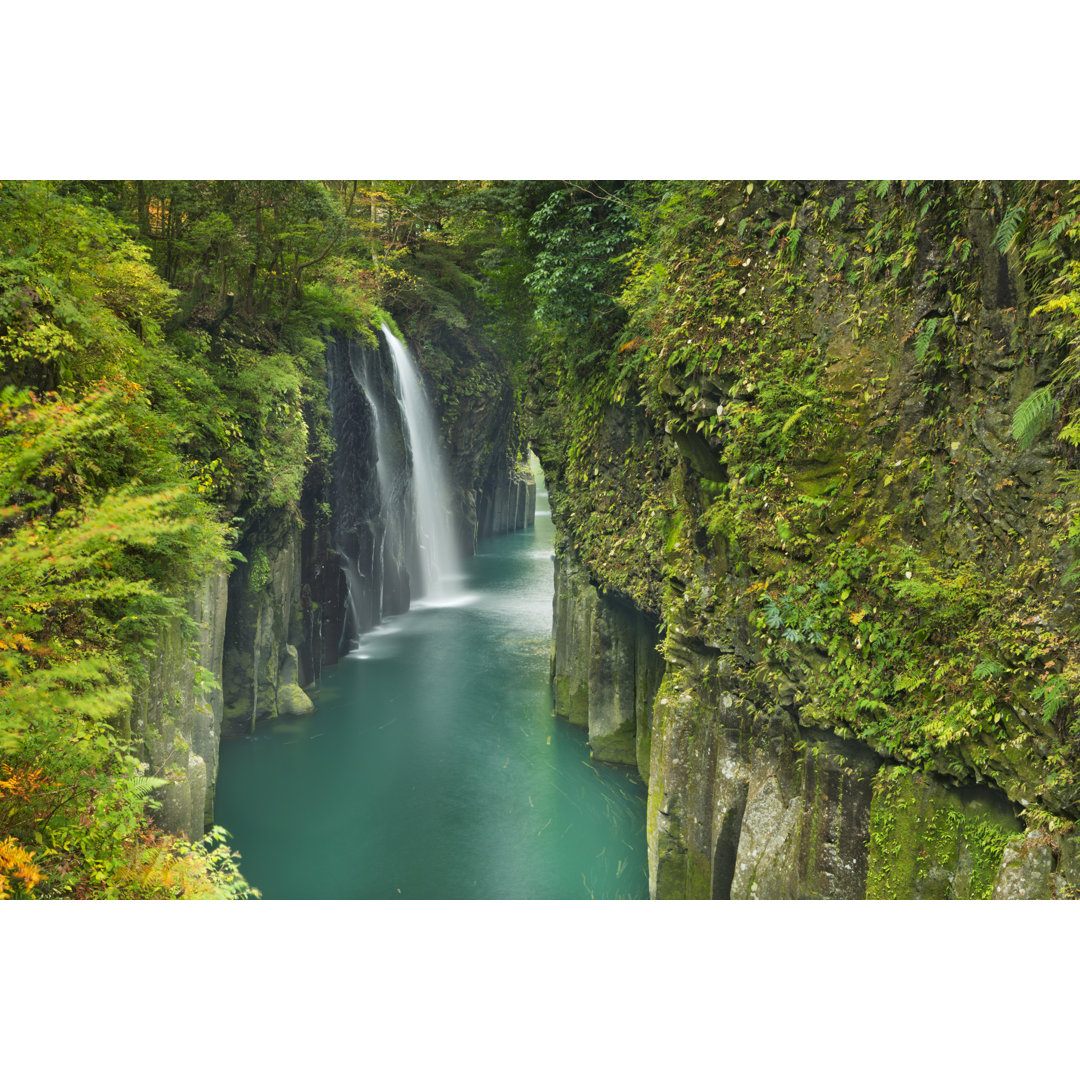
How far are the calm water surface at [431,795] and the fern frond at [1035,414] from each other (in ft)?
25.3

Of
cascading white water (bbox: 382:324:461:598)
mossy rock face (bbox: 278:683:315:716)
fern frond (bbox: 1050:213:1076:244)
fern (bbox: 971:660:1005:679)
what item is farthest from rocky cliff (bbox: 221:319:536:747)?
fern frond (bbox: 1050:213:1076:244)

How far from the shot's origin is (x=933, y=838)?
5.34 metres

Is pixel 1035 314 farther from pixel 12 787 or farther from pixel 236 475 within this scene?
pixel 236 475

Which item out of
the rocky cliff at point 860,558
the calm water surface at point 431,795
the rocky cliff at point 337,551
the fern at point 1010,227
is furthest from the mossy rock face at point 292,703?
the fern at point 1010,227

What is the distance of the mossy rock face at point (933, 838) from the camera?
199 inches

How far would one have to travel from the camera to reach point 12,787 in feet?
15.6

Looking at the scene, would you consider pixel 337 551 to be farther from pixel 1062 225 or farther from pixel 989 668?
pixel 1062 225

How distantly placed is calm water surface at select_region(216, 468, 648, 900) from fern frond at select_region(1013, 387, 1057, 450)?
25.3 ft

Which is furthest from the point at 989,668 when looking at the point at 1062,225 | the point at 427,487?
the point at 427,487

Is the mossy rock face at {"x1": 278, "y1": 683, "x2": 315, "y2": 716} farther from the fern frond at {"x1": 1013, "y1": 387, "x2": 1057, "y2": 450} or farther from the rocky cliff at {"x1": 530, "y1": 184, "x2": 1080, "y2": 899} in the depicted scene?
the fern frond at {"x1": 1013, "y1": 387, "x2": 1057, "y2": 450}

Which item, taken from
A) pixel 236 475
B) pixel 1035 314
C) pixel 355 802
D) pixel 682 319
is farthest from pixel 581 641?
pixel 1035 314

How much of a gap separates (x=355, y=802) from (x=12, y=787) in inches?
312

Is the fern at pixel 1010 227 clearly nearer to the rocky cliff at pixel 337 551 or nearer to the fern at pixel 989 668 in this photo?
the fern at pixel 989 668

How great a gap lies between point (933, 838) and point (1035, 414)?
10.2 ft
